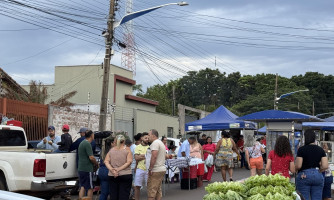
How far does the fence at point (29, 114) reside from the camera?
19.2 m

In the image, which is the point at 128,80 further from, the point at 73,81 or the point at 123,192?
the point at 123,192

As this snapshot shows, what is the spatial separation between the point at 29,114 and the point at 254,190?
15505mm

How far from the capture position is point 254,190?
6590 mm

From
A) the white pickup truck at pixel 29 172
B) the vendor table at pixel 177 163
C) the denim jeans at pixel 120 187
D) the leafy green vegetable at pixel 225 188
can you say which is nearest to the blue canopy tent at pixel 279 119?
the vendor table at pixel 177 163

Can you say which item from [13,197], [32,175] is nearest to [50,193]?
[32,175]

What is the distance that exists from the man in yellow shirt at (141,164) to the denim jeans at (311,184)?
4616 mm

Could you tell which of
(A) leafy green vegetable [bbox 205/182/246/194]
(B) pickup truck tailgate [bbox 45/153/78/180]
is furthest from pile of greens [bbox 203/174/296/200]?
(B) pickup truck tailgate [bbox 45/153/78/180]

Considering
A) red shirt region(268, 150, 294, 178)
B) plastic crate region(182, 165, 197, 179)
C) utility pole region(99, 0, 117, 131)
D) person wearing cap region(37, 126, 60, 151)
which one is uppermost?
utility pole region(99, 0, 117, 131)

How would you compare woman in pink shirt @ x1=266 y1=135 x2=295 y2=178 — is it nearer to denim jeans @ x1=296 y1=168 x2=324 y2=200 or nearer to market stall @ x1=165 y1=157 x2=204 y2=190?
denim jeans @ x1=296 y1=168 x2=324 y2=200

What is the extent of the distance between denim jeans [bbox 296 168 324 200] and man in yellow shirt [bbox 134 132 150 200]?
462 cm

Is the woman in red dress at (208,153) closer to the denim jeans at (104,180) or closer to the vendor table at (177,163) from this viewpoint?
the vendor table at (177,163)

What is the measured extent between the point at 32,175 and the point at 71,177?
1.54 m

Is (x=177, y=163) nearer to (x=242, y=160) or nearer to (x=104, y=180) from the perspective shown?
(x=104, y=180)

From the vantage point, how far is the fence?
755 inches
